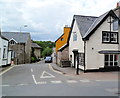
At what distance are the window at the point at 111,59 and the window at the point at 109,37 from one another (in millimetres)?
1775

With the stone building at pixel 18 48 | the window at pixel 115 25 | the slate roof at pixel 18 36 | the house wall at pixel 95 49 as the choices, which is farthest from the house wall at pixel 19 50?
the window at pixel 115 25

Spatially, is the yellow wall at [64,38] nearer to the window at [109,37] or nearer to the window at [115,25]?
the window at [109,37]

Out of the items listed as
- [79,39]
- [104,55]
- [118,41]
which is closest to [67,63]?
[79,39]

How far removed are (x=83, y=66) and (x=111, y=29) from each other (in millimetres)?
5810

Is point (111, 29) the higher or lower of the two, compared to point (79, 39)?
higher

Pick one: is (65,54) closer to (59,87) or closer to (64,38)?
(64,38)

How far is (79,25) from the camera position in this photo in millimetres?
19375

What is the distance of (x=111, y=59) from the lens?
17.9 meters

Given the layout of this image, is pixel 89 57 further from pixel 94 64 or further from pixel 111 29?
pixel 111 29

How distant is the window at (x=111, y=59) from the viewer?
17734mm

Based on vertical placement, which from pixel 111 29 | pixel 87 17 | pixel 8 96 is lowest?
pixel 8 96

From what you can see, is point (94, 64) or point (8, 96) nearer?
point (8, 96)

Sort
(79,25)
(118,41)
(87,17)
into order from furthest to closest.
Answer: (87,17)
(79,25)
(118,41)

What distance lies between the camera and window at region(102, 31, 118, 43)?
17.9 metres
